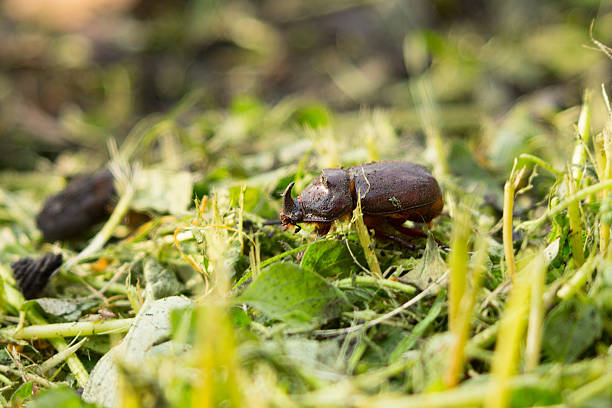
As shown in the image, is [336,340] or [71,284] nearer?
[336,340]

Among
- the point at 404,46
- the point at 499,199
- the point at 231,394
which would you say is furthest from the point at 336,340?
the point at 404,46

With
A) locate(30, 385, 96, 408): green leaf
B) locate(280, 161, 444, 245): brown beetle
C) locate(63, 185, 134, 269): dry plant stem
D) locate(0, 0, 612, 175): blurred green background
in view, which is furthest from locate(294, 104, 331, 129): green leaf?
locate(30, 385, 96, 408): green leaf

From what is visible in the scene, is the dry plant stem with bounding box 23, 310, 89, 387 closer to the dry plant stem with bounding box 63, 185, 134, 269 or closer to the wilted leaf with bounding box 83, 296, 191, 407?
the wilted leaf with bounding box 83, 296, 191, 407

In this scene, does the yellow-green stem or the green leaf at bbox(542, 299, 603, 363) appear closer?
the yellow-green stem

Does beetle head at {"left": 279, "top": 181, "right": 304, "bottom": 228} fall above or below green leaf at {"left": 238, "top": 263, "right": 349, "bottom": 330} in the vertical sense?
above

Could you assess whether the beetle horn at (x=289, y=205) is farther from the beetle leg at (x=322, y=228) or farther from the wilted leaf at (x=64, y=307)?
the wilted leaf at (x=64, y=307)

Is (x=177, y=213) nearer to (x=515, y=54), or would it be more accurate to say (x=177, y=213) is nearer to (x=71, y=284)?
(x=71, y=284)

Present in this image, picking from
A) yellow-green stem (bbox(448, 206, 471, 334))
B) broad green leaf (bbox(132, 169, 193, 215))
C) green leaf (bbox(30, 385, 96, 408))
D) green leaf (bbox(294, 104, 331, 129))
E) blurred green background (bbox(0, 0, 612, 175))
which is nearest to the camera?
yellow-green stem (bbox(448, 206, 471, 334))

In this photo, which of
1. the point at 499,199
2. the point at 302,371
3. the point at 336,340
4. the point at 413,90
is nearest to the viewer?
the point at 302,371
